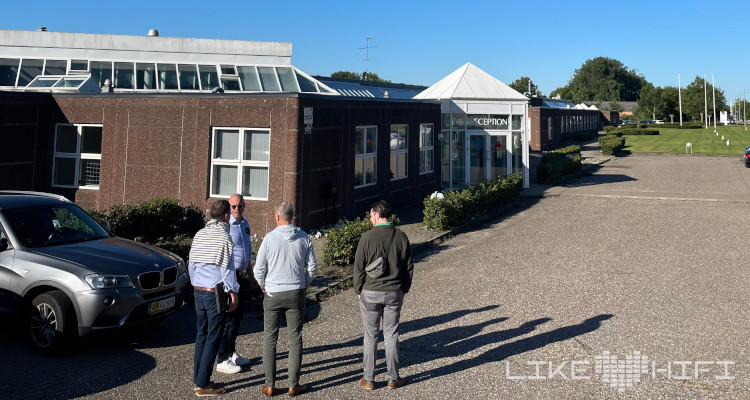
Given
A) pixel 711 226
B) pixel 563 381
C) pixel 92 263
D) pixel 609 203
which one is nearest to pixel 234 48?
pixel 609 203

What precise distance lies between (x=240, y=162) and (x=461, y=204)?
209 inches

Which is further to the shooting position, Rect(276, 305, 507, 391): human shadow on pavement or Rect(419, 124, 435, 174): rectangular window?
Rect(419, 124, 435, 174): rectangular window

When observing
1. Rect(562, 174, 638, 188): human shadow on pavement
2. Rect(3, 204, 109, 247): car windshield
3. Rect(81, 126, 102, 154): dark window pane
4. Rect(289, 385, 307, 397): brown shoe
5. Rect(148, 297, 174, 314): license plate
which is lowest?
Rect(562, 174, 638, 188): human shadow on pavement

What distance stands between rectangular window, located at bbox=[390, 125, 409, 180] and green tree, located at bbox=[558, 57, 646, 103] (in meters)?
133

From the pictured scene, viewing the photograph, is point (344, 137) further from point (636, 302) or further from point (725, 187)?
point (725, 187)

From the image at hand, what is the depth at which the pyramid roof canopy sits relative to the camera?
2372 centimetres

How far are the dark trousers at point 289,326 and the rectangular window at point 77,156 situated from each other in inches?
434

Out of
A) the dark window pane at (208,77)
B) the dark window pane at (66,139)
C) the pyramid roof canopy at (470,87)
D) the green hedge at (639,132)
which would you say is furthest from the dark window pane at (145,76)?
the green hedge at (639,132)

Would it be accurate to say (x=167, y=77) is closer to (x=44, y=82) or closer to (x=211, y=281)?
(x=44, y=82)

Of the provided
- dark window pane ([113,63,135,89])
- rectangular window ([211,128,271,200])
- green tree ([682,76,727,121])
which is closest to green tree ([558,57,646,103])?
green tree ([682,76,727,121])

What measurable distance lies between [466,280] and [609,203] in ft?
37.3

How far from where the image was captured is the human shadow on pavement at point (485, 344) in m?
6.59

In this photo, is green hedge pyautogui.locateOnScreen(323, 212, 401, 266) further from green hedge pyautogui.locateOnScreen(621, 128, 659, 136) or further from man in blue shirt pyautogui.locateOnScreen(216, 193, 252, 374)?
green hedge pyautogui.locateOnScreen(621, 128, 659, 136)

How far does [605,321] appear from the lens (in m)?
8.14
